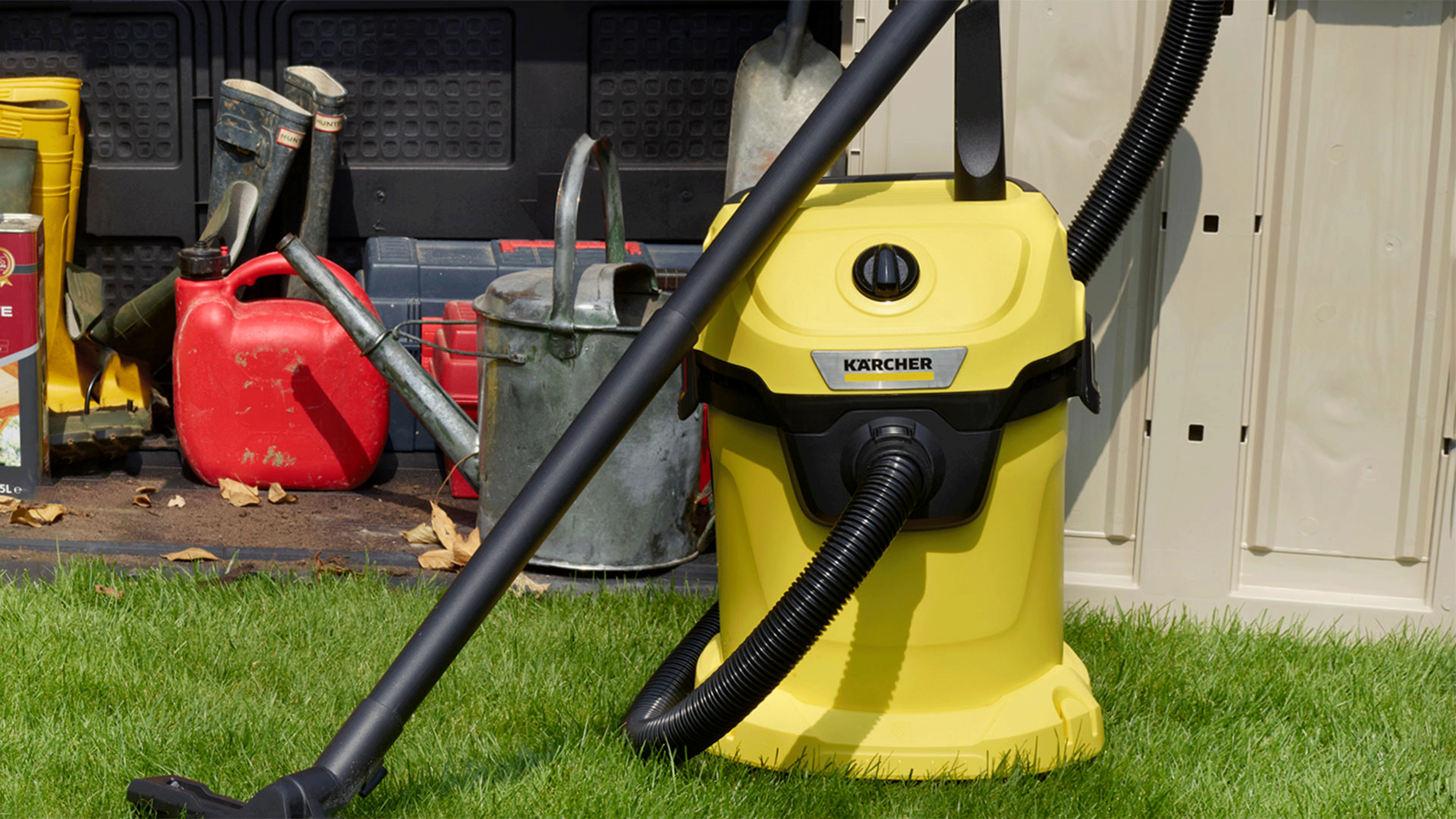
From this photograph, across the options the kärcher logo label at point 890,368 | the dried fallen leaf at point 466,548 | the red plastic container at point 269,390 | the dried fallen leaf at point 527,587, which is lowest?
the dried fallen leaf at point 527,587

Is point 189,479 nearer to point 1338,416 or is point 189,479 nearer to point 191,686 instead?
point 191,686

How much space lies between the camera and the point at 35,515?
2918 millimetres

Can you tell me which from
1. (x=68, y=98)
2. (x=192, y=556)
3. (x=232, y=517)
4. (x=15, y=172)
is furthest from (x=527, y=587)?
(x=68, y=98)

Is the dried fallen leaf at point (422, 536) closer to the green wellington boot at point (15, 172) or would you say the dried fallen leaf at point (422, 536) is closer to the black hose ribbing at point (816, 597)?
the black hose ribbing at point (816, 597)

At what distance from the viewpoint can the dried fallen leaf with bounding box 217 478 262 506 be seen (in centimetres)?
315

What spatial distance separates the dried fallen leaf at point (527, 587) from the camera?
8.03 feet

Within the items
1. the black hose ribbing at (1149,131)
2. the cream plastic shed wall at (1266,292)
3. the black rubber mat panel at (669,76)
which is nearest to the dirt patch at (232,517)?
the black rubber mat panel at (669,76)

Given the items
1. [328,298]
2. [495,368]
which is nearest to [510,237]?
[328,298]

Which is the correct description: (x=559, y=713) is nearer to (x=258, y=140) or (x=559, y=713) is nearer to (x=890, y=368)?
(x=890, y=368)

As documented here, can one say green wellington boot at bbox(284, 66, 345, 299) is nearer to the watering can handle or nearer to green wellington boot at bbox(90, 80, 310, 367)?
green wellington boot at bbox(90, 80, 310, 367)

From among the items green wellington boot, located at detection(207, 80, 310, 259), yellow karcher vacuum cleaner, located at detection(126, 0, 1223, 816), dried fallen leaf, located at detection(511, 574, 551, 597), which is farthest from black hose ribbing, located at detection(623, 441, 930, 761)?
green wellington boot, located at detection(207, 80, 310, 259)

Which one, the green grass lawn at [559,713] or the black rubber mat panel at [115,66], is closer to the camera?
the green grass lawn at [559,713]

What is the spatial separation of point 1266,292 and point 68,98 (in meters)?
3.25

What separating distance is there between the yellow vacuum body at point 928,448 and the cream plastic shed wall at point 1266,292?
0.59 metres
